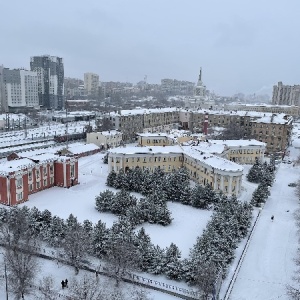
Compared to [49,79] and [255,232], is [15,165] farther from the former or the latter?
[49,79]

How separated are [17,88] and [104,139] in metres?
72.7

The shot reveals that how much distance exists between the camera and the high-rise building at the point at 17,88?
117 metres

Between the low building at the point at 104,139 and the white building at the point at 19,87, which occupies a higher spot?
the white building at the point at 19,87

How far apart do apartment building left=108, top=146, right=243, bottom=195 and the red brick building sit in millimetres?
6821

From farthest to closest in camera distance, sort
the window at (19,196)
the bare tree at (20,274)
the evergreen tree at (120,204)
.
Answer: the window at (19,196) < the evergreen tree at (120,204) < the bare tree at (20,274)

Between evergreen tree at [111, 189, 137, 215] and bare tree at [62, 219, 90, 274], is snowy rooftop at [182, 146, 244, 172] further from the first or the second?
bare tree at [62, 219, 90, 274]

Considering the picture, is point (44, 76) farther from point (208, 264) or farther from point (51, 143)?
point (208, 264)

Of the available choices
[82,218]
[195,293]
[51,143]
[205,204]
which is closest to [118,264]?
[195,293]

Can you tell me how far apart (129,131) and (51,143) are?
16029 millimetres

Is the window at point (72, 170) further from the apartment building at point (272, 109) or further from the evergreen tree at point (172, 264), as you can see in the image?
the apartment building at point (272, 109)

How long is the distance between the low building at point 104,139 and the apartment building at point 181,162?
54.7ft

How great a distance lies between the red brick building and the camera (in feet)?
108

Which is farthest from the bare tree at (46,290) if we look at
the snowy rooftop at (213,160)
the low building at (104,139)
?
the low building at (104,139)

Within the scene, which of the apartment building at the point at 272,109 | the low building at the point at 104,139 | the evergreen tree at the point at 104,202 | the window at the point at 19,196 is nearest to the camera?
the evergreen tree at the point at 104,202
